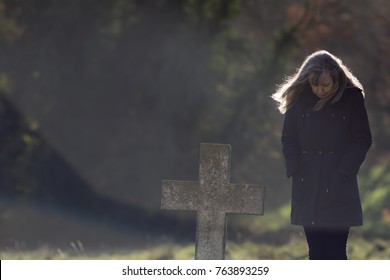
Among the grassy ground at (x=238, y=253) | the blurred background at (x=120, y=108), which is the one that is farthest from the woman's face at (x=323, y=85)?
the blurred background at (x=120, y=108)

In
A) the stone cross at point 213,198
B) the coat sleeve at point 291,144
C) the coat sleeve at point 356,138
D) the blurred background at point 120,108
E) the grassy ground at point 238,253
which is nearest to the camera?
the coat sleeve at point 356,138

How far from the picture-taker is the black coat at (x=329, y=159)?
7.26m

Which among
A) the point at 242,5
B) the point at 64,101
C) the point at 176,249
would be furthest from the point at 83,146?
the point at 176,249

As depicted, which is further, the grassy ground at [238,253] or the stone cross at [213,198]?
the grassy ground at [238,253]

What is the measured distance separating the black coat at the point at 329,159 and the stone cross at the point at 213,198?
1.02 metres

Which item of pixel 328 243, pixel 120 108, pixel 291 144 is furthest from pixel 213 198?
pixel 120 108

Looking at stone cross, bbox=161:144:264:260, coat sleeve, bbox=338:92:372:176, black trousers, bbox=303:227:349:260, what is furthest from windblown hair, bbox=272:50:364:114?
stone cross, bbox=161:144:264:260

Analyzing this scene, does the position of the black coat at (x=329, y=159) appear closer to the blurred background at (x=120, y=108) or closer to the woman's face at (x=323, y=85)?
the woman's face at (x=323, y=85)

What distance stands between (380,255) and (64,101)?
10.7m

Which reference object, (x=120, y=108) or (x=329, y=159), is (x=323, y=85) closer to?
(x=329, y=159)

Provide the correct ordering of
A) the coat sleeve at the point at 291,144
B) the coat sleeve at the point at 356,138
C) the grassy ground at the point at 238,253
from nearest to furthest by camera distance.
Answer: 1. the coat sleeve at the point at 356,138
2. the coat sleeve at the point at 291,144
3. the grassy ground at the point at 238,253

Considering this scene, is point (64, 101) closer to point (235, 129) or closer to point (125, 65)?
point (125, 65)

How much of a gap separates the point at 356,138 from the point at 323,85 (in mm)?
418

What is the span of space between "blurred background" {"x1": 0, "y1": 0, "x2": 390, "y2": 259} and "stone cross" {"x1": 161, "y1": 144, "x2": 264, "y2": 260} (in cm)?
1307
